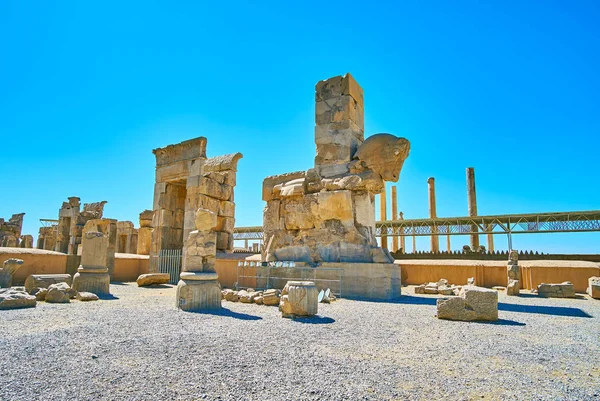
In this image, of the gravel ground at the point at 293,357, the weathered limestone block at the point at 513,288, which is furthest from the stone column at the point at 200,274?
the weathered limestone block at the point at 513,288

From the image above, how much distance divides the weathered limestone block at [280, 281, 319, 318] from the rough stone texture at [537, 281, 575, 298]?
5837 mm

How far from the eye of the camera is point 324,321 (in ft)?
16.1

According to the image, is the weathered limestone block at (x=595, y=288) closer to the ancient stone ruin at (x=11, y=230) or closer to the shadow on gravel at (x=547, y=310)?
the shadow on gravel at (x=547, y=310)

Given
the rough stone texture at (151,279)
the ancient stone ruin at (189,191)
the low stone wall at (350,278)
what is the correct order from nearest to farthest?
the low stone wall at (350,278) → the rough stone texture at (151,279) → the ancient stone ruin at (189,191)

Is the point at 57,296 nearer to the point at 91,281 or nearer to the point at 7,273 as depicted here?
the point at 91,281

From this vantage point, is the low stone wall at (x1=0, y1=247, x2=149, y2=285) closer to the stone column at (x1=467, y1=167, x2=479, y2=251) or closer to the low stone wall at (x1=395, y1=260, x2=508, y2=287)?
the low stone wall at (x1=395, y1=260, x2=508, y2=287)

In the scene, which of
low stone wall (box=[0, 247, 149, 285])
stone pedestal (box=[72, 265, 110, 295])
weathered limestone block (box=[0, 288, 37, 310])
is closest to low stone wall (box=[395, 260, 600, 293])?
stone pedestal (box=[72, 265, 110, 295])

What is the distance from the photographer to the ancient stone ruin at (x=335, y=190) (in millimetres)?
7957

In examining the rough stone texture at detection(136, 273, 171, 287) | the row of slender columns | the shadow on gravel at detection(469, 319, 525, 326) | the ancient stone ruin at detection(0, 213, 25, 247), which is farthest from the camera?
the row of slender columns

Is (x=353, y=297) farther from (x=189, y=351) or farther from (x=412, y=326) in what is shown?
(x=189, y=351)

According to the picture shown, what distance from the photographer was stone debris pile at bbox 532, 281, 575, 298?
7832 millimetres

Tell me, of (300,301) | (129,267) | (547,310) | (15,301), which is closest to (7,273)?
(15,301)

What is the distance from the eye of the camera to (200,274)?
6.15 meters

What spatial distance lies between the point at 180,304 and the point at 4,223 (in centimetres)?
2757
